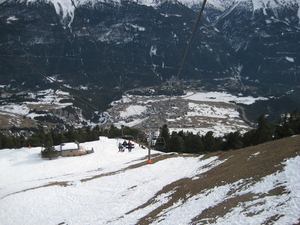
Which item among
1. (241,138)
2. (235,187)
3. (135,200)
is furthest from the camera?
(241,138)

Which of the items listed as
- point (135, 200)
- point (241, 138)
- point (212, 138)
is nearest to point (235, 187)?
point (135, 200)

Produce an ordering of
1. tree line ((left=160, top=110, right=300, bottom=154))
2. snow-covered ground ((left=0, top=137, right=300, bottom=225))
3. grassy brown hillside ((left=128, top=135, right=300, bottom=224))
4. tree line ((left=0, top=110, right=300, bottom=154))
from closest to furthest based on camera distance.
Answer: snow-covered ground ((left=0, top=137, right=300, bottom=225)) < grassy brown hillside ((left=128, top=135, right=300, bottom=224)) < tree line ((left=160, top=110, right=300, bottom=154)) < tree line ((left=0, top=110, right=300, bottom=154))

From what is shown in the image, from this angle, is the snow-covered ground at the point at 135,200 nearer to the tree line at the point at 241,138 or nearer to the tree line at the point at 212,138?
the tree line at the point at 212,138

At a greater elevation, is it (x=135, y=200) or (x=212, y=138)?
(x=135, y=200)

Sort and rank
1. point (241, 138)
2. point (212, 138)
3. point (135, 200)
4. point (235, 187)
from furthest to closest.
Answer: point (212, 138) < point (241, 138) < point (135, 200) < point (235, 187)

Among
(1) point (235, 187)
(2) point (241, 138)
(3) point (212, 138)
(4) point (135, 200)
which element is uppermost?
(1) point (235, 187)

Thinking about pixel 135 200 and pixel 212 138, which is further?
pixel 212 138

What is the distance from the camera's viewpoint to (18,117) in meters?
198

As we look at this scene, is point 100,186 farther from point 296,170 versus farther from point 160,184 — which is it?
point 296,170

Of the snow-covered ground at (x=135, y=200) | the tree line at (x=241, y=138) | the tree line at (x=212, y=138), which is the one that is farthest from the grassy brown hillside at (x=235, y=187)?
the tree line at (x=241, y=138)

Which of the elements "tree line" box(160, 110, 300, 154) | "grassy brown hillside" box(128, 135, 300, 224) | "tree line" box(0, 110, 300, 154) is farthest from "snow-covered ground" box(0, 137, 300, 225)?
"tree line" box(160, 110, 300, 154)

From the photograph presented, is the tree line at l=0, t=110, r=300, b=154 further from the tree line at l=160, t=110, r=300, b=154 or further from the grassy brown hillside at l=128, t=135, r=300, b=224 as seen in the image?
the grassy brown hillside at l=128, t=135, r=300, b=224

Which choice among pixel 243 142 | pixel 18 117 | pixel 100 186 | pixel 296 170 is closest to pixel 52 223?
pixel 100 186

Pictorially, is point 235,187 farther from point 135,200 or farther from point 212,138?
point 212,138
